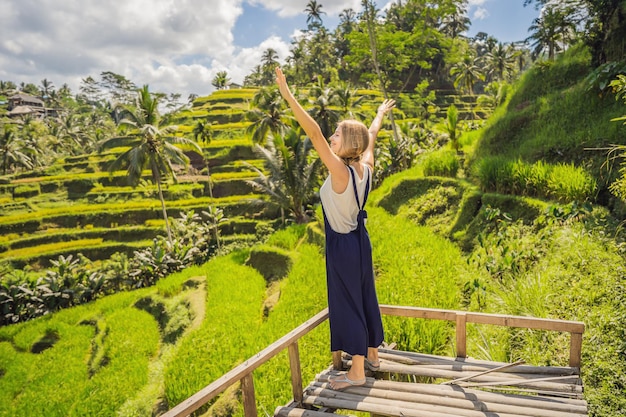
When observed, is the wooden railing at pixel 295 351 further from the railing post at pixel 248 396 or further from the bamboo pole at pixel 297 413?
the bamboo pole at pixel 297 413

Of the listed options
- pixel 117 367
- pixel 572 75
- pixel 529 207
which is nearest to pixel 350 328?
pixel 529 207

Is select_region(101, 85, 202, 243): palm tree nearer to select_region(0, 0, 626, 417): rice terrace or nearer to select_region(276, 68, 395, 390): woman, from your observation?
Answer: select_region(0, 0, 626, 417): rice terrace

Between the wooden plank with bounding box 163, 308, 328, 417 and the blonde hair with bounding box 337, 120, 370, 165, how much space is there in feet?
4.07

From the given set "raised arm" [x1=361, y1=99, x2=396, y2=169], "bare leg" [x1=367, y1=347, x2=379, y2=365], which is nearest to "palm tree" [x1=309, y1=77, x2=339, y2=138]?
"raised arm" [x1=361, y1=99, x2=396, y2=169]

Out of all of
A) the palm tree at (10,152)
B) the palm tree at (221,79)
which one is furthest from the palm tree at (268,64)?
the palm tree at (10,152)

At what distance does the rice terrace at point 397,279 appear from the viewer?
2.68 m

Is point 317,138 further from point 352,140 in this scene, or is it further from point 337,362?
point 337,362

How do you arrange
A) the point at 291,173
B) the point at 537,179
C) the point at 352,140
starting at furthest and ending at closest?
the point at 291,173
the point at 537,179
the point at 352,140

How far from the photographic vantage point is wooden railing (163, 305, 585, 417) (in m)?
2.09

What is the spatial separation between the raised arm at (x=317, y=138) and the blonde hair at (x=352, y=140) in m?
0.12

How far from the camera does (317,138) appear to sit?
6.44 feet

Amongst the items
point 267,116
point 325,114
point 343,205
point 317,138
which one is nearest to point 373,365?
point 343,205

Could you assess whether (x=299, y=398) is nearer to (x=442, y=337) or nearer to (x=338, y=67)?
(x=442, y=337)

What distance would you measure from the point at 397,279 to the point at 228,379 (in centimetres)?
446
